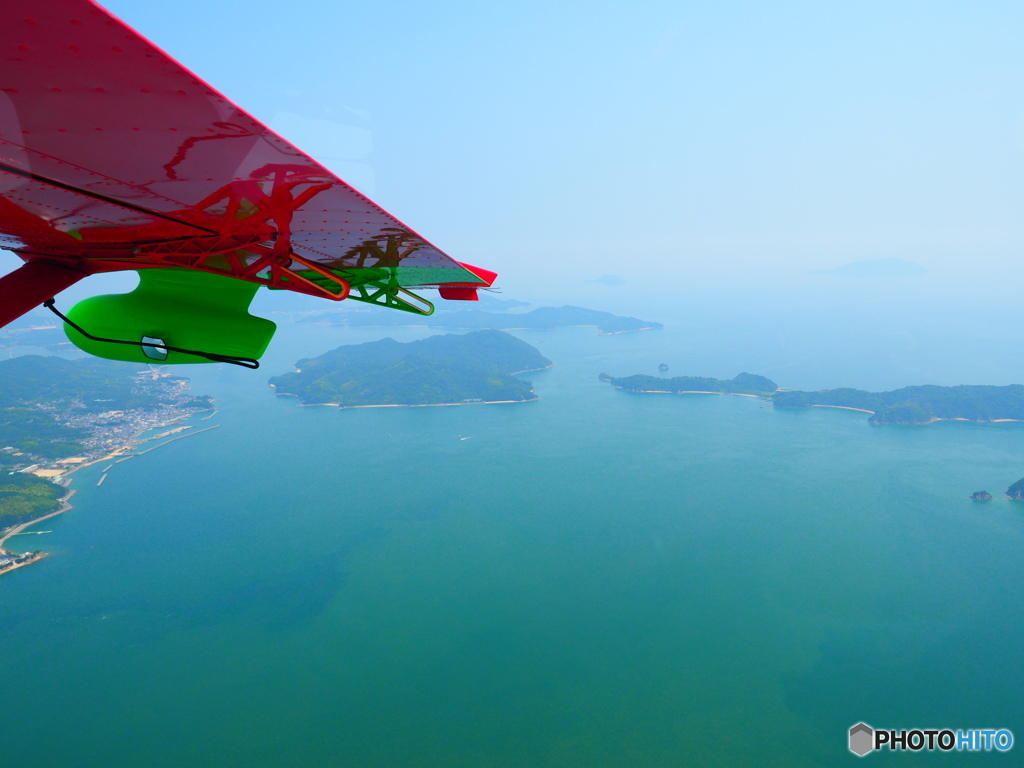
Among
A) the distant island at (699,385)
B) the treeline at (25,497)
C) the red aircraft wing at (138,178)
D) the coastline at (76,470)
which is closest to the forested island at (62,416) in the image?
the treeline at (25,497)

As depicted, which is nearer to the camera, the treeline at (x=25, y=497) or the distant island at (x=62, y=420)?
the treeline at (x=25, y=497)

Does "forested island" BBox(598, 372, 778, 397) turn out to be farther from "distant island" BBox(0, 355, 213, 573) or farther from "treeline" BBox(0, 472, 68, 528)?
"treeline" BBox(0, 472, 68, 528)

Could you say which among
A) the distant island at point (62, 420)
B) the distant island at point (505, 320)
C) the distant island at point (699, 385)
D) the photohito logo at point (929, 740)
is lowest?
the photohito logo at point (929, 740)

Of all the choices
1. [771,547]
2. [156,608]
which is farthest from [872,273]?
[156,608]

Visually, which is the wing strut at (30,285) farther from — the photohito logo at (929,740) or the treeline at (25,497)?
the treeline at (25,497)

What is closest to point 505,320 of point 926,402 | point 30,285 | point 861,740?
point 926,402

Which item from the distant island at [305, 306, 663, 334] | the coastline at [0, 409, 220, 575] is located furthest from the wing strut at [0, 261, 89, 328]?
the distant island at [305, 306, 663, 334]

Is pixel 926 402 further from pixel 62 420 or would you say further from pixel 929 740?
pixel 62 420
